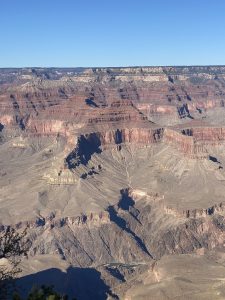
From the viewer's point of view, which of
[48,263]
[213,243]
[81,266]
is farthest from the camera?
[213,243]

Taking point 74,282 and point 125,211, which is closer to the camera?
point 74,282

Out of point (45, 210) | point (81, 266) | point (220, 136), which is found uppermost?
point (220, 136)

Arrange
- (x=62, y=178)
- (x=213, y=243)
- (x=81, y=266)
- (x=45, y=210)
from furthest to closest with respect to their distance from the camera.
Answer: (x=62, y=178) < (x=45, y=210) < (x=213, y=243) < (x=81, y=266)

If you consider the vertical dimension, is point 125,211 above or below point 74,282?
above

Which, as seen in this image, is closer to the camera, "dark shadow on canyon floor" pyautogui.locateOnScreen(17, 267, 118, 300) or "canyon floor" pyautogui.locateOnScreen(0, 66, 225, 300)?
"dark shadow on canyon floor" pyautogui.locateOnScreen(17, 267, 118, 300)

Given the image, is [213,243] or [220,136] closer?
[213,243]

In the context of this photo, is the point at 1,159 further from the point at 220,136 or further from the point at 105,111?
the point at 220,136

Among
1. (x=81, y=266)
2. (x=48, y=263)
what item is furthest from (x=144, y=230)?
(x=48, y=263)

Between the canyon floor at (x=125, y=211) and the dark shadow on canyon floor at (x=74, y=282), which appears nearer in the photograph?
the dark shadow on canyon floor at (x=74, y=282)
